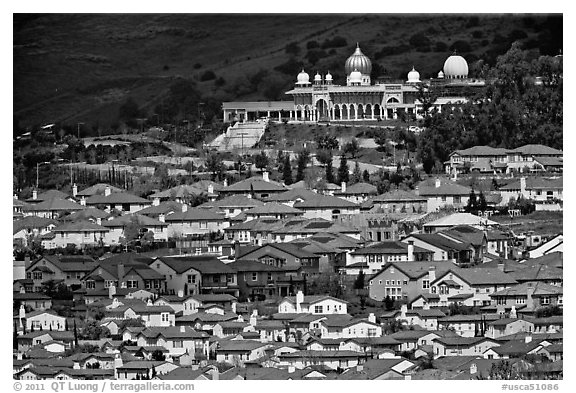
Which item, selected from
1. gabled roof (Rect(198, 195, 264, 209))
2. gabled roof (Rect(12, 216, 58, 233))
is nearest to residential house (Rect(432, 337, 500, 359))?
gabled roof (Rect(12, 216, 58, 233))

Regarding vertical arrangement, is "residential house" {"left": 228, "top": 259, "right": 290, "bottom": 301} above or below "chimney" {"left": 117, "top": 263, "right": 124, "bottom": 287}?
below

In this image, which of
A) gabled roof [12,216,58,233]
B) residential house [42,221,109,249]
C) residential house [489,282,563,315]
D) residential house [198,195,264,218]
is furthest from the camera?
residential house [198,195,264,218]

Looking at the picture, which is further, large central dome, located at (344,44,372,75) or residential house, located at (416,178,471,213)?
large central dome, located at (344,44,372,75)

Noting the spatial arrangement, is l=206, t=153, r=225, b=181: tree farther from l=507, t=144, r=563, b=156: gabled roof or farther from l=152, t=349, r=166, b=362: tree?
l=152, t=349, r=166, b=362: tree

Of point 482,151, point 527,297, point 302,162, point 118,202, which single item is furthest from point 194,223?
point 527,297

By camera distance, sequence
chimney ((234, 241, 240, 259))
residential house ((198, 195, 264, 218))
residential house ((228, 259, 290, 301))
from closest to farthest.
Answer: residential house ((228, 259, 290, 301))
chimney ((234, 241, 240, 259))
residential house ((198, 195, 264, 218))

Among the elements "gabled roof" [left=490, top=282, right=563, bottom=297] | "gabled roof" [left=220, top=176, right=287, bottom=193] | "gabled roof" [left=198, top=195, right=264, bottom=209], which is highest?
"gabled roof" [left=220, top=176, right=287, bottom=193]
